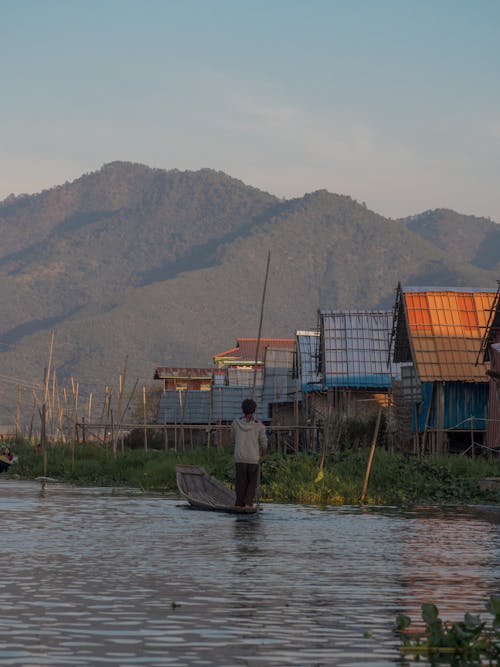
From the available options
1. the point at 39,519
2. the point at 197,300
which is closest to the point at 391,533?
the point at 39,519

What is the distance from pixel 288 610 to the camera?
29.4 feet

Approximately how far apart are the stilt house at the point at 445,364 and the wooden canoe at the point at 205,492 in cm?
1066

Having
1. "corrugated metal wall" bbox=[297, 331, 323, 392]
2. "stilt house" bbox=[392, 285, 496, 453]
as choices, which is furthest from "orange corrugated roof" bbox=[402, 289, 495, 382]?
"corrugated metal wall" bbox=[297, 331, 323, 392]

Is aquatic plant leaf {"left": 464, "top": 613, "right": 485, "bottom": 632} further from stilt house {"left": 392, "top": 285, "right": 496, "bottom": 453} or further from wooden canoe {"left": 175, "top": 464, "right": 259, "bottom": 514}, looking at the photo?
stilt house {"left": 392, "top": 285, "right": 496, "bottom": 453}

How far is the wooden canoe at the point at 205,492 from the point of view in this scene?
64.1 feet

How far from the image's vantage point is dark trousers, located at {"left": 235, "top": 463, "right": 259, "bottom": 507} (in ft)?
63.3

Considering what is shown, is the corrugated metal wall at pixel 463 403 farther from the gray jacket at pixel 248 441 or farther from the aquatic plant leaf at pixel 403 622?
the aquatic plant leaf at pixel 403 622

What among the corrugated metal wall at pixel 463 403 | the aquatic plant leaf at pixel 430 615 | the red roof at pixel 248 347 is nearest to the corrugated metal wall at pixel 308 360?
the corrugated metal wall at pixel 463 403

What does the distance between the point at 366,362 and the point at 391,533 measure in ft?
84.8

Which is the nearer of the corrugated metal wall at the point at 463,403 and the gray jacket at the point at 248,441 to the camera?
the gray jacket at the point at 248,441

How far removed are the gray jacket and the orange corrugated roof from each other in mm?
14312

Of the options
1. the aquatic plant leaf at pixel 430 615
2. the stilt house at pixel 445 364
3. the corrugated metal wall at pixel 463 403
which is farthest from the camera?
the corrugated metal wall at pixel 463 403

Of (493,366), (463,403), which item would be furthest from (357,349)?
(493,366)

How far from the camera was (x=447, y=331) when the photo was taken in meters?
35.3
